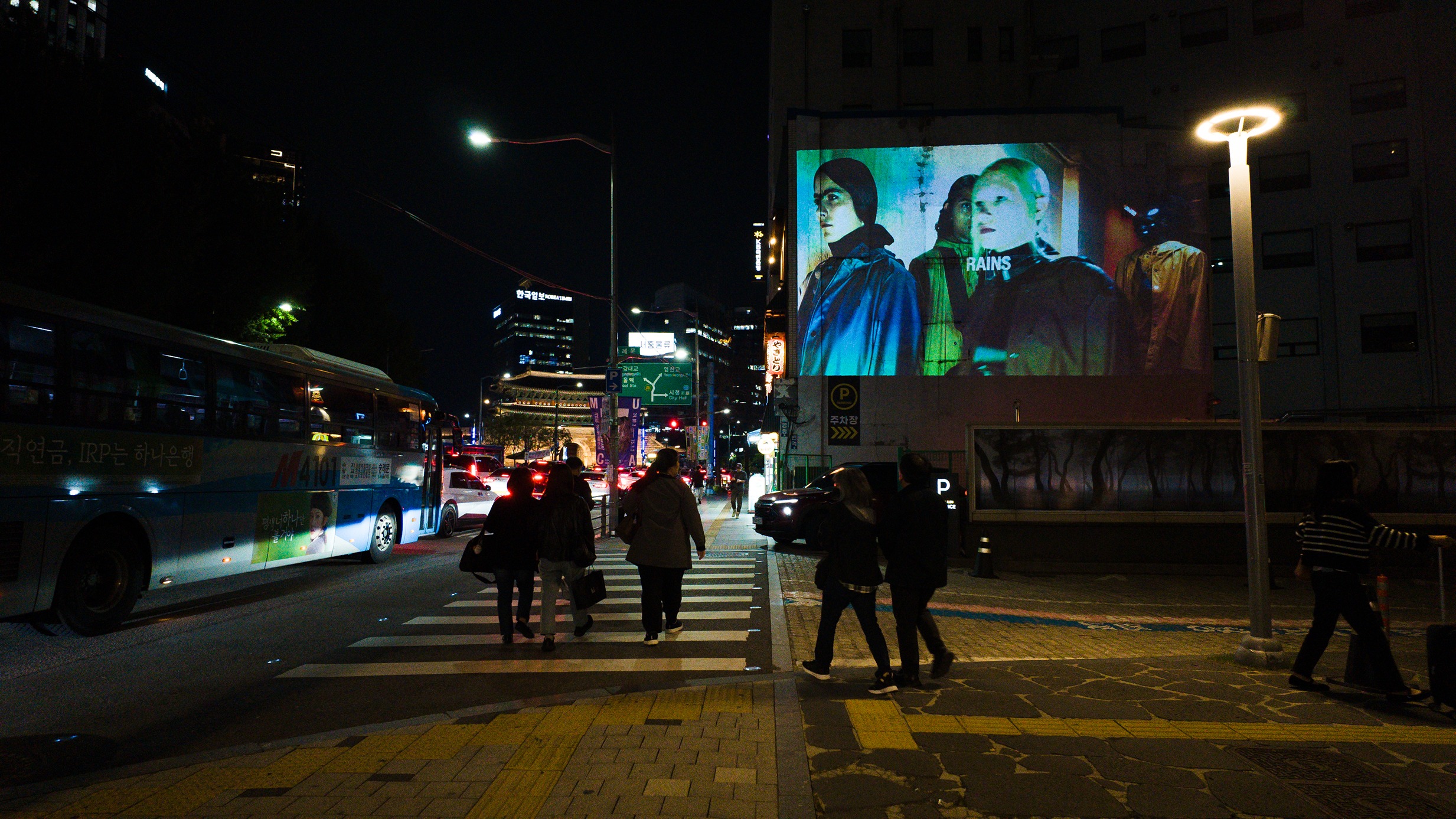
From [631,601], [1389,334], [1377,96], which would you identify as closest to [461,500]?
[631,601]

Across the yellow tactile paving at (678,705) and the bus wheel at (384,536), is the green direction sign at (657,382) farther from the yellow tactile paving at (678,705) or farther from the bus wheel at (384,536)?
the yellow tactile paving at (678,705)

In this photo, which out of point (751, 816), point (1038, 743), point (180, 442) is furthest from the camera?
point (180, 442)

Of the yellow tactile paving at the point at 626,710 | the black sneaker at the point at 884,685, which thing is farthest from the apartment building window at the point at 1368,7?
the yellow tactile paving at the point at 626,710

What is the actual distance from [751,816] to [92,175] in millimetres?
17411

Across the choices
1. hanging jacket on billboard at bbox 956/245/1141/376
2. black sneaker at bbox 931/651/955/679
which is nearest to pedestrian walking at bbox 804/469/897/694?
black sneaker at bbox 931/651/955/679

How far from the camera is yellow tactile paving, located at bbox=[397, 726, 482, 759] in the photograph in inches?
175

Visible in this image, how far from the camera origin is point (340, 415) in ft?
41.7

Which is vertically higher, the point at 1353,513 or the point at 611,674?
the point at 1353,513

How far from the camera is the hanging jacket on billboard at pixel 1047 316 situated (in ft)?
85.0

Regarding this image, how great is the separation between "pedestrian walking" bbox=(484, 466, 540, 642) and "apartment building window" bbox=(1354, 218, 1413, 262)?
31627 millimetres

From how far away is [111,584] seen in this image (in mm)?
8148

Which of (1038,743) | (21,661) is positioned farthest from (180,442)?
(1038,743)

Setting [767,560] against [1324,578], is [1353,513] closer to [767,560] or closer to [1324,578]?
[1324,578]

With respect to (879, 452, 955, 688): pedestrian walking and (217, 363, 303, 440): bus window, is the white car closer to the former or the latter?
(217, 363, 303, 440): bus window
